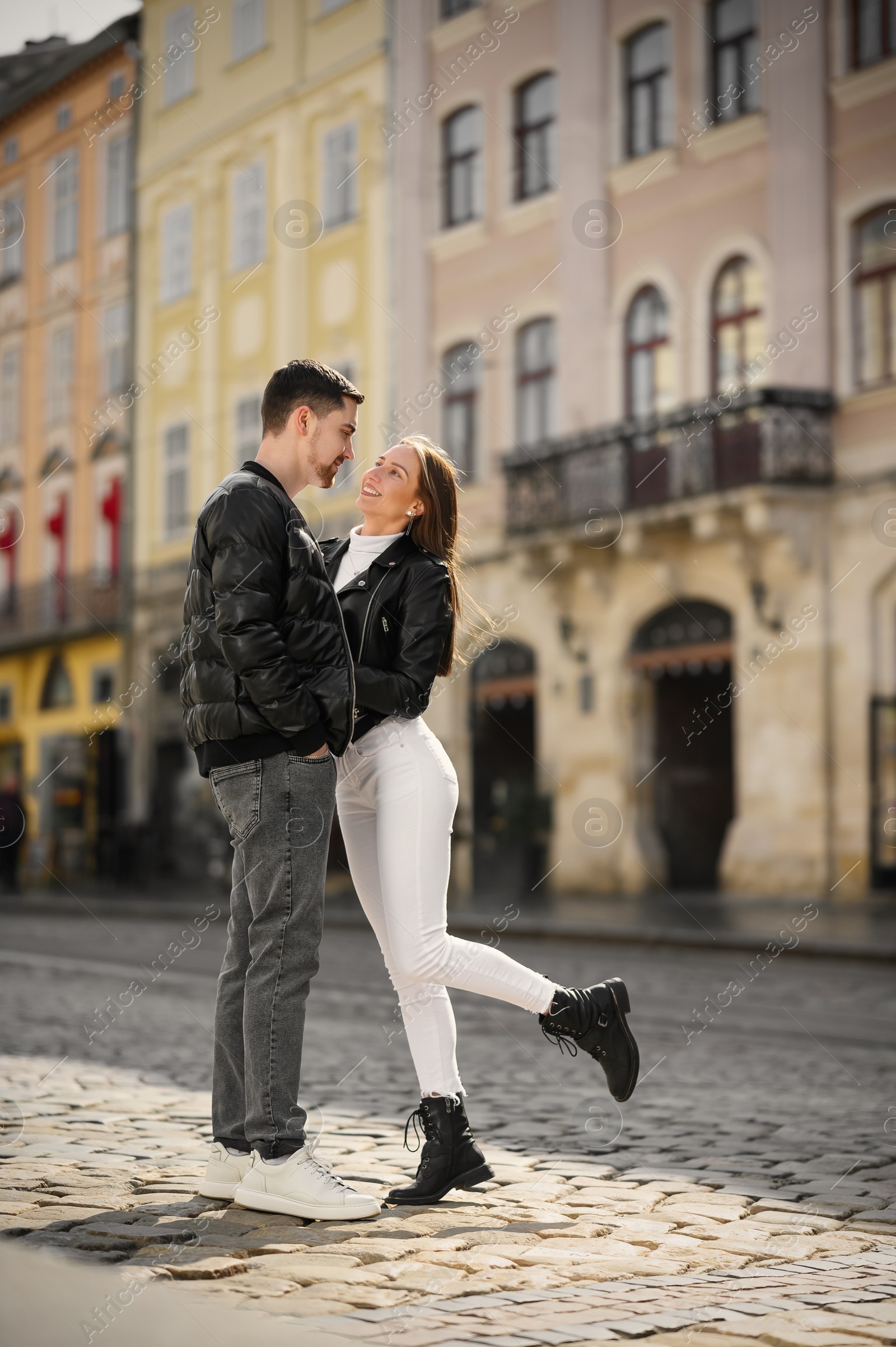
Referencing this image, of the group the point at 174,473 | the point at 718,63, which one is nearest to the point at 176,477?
the point at 174,473

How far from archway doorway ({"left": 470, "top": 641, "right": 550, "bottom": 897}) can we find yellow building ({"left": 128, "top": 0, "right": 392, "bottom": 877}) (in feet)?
A: 12.4

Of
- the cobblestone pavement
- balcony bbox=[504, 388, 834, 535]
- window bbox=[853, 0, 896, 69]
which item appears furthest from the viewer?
balcony bbox=[504, 388, 834, 535]

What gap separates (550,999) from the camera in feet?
14.7

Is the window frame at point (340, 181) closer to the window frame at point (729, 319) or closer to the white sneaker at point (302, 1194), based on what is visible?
the window frame at point (729, 319)

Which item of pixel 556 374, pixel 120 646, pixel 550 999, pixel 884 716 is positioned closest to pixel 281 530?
pixel 550 999

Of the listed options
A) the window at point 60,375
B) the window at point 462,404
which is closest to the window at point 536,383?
the window at point 462,404

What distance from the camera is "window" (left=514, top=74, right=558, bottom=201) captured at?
2370cm

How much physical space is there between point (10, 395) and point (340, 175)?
13.0m

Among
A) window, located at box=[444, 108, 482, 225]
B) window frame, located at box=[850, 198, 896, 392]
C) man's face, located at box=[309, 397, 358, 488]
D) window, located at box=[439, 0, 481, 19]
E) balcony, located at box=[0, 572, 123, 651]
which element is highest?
window, located at box=[439, 0, 481, 19]

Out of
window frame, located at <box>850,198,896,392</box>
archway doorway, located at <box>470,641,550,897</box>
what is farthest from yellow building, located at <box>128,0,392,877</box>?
window frame, located at <box>850,198,896,392</box>

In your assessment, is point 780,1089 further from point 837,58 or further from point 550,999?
point 837,58

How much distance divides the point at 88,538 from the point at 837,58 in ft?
63.2

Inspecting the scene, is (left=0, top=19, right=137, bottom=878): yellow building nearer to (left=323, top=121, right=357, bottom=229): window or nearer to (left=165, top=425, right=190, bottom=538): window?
(left=165, top=425, right=190, bottom=538): window

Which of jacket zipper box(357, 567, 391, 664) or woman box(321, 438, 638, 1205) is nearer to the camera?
woman box(321, 438, 638, 1205)
